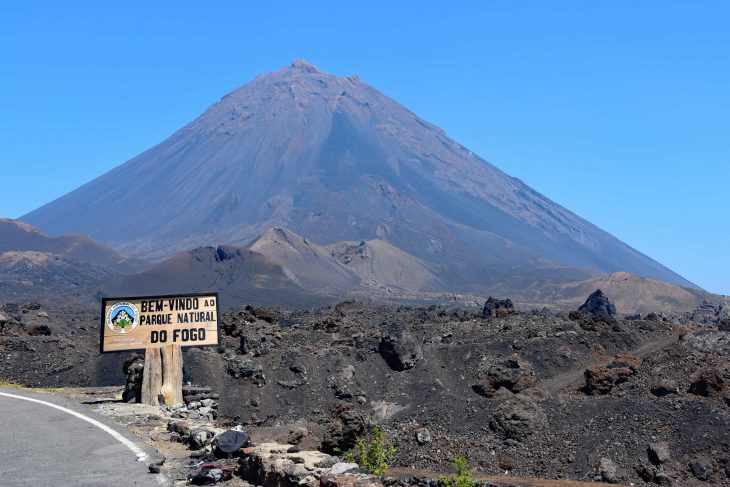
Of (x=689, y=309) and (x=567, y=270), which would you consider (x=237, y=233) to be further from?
(x=689, y=309)

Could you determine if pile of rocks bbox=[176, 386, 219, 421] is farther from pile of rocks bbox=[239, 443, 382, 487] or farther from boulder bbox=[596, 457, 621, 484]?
boulder bbox=[596, 457, 621, 484]

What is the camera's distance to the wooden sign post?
638 inches

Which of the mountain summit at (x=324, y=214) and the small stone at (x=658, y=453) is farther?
the mountain summit at (x=324, y=214)

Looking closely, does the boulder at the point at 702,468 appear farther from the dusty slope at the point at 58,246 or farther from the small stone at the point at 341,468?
the dusty slope at the point at 58,246

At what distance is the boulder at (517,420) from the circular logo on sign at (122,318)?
692cm

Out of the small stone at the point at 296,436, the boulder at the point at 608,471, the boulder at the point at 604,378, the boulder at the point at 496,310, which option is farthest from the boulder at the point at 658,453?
the boulder at the point at 496,310

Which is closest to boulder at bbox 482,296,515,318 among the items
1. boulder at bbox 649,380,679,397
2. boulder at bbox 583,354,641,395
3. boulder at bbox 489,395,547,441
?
boulder at bbox 583,354,641,395

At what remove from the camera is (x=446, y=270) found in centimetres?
13175

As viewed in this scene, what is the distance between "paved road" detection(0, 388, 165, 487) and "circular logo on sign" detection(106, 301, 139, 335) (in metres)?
A: 2.05

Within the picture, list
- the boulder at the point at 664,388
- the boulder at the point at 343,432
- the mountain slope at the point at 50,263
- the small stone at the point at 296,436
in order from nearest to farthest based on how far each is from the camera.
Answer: the small stone at the point at 296,436
the boulder at the point at 343,432
the boulder at the point at 664,388
the mountain slope at the point at 50,263

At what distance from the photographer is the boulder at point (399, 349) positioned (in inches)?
971

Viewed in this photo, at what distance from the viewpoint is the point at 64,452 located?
11406 millimetres

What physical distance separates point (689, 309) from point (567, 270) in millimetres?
56360

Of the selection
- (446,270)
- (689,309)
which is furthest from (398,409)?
(446,270)
